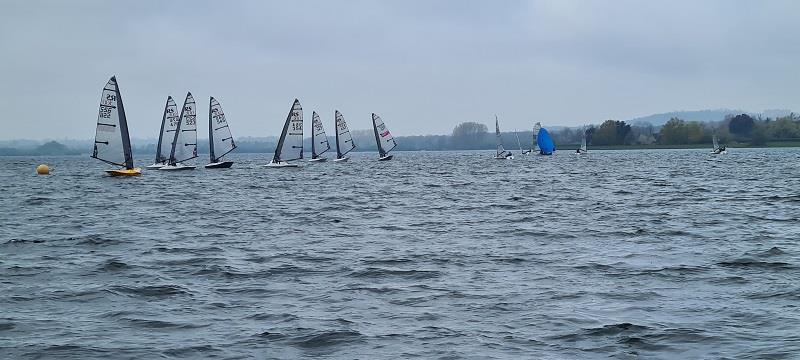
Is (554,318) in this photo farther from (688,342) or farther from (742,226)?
(742,226)

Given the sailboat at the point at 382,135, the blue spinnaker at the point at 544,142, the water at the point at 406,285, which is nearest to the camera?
the water at the point at 406,285

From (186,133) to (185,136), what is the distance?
0.32 meters

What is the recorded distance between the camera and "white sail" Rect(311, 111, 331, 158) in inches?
4085

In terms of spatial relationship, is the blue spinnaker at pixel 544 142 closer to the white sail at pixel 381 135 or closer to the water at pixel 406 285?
the white sail at pixel 381 135

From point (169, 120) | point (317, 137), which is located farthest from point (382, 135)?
point (169, 120)

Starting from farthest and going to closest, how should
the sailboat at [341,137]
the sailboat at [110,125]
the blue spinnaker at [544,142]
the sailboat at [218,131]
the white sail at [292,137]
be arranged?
the blue spinnaker at [544,142], the sailboat at [341,137], the white sail at [292,137], the sailboat at [218,131], the sailboat at [110,125]

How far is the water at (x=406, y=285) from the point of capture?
453 inches

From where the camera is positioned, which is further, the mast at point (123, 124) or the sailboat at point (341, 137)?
the sailboat at point (341, 137)

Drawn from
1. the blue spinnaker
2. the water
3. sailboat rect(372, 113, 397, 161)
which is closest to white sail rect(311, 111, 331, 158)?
sailboat rect(372, 113, 397, 161)

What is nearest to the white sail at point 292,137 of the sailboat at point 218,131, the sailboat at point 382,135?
the sailboat at point 218,131

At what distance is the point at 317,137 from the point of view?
10675cm

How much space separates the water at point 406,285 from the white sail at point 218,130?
4656 cm

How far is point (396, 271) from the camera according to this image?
17625 millimetres

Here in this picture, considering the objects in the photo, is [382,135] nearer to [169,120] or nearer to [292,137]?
[292,137]
